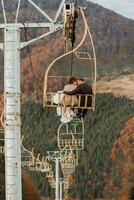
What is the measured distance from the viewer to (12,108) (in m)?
10.8

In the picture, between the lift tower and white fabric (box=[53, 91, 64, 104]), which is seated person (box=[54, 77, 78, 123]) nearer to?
white fabric (box=[53, 91, 64, 104])

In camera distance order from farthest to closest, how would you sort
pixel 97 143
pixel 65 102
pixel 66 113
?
pixel 97 143
pixel 66 113
pixel 65 102

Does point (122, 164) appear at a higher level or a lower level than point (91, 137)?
lower

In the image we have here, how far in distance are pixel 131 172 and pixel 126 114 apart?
3405 cm

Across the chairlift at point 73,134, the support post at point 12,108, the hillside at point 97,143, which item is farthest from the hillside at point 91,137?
the support post at point 12,108

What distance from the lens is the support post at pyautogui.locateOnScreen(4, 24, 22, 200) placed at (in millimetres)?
10641

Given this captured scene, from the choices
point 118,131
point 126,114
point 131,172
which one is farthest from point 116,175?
point 126,114

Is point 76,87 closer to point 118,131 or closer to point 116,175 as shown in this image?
point 116,175

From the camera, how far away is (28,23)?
1063 cm

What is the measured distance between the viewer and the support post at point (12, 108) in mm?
10641

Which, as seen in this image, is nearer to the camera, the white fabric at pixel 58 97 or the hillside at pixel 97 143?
the white fabric at pixel 58 97

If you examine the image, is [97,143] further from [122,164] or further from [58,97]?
[58,97]

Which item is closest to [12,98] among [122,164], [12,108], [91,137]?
[12,108]

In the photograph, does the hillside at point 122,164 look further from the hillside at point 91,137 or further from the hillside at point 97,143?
the hillside at point 91,137
